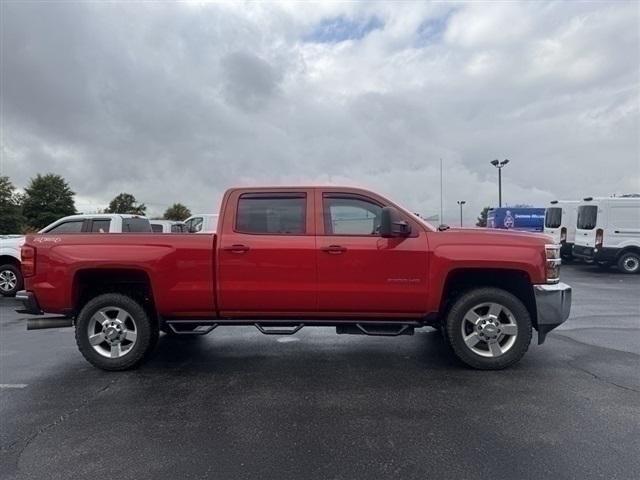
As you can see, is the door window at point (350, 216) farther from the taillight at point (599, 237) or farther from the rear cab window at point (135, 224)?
the taillight at point (599, 237)

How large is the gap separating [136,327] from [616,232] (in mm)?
15428

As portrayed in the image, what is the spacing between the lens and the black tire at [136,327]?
17.0 ft

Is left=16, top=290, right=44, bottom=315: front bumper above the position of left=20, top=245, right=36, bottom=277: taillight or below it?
below

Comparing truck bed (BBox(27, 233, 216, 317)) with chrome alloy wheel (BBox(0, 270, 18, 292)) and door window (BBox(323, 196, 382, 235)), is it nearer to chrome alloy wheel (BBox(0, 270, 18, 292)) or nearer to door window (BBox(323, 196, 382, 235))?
door window (BBox(323, 196, 382, 235))

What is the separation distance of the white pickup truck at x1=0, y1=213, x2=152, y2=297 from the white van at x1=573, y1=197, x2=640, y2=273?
13.8 m

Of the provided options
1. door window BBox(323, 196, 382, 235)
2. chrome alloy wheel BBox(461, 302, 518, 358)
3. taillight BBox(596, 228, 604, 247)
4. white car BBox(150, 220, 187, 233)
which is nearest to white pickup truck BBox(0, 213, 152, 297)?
white car BBox(150, 220, 187, 233)

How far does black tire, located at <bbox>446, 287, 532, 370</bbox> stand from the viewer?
501 centimetres

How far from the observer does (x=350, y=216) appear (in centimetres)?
525

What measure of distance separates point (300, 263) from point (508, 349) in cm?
240

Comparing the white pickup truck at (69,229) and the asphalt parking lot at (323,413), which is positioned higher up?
the white pickup truck at (69,229)

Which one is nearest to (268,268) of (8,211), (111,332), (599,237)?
(111,332)

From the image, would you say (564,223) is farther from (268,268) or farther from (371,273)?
(268,268)

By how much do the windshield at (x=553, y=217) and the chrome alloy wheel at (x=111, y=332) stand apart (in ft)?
58.2

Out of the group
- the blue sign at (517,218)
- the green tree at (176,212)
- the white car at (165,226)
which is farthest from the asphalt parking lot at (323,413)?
the green tree at (176,212)
